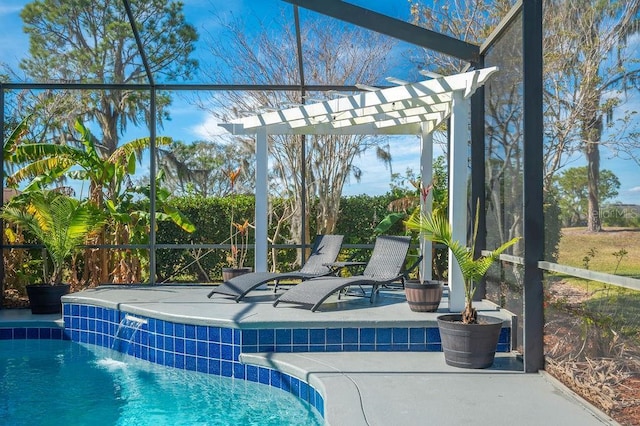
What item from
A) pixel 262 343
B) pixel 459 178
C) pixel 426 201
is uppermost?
pixel 459 178

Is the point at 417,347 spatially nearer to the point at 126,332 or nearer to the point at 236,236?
the point at 126,332

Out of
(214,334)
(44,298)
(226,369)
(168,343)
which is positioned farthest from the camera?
(44,298)

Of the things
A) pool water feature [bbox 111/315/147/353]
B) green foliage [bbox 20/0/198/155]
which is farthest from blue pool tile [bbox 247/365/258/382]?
green foliage [bbox 20/0/198/155]

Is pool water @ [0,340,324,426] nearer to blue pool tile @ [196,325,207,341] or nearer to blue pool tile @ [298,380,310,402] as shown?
blue pool tile @ [298,380,310,402]

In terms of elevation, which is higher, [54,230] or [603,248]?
[54,230]

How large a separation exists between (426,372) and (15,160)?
24.6 ft

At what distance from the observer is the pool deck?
3.89 metres

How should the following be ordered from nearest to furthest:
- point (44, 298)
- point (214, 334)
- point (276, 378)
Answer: point (276, 378) < point (214, 334) < point (44, 298)

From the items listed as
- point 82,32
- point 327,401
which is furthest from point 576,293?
point 82,32

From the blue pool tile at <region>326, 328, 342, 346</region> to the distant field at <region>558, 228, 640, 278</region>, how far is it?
2.13 meters

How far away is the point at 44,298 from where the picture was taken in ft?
27.6

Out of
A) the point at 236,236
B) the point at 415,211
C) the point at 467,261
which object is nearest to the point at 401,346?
the point at 467,261

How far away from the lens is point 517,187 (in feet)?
20.0

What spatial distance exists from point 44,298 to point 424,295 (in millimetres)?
→ 5265
